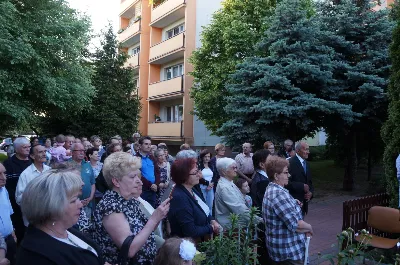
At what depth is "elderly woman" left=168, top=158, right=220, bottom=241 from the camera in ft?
11.3

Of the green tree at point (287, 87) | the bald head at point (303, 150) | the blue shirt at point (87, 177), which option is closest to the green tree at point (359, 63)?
the green tree at point (287, 87)

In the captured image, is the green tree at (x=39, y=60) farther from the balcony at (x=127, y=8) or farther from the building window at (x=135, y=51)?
the balcony at (x=127, y=8)

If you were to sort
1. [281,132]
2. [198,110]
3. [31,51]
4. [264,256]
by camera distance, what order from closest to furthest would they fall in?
1. [264,256]
2. [281,132]
3. [31,51]
4. [198,110]

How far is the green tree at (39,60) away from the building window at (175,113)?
921cm

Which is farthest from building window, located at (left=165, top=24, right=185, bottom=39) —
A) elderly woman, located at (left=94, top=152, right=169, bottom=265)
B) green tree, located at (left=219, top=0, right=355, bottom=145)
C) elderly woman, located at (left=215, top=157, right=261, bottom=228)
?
elderly woman, located at (left=94, top=152, right=169, bottom=265)

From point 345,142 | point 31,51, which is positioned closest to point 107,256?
point 31,51

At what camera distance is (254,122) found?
12930 mm

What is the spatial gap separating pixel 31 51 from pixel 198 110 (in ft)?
28.9

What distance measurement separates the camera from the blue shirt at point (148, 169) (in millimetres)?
6871

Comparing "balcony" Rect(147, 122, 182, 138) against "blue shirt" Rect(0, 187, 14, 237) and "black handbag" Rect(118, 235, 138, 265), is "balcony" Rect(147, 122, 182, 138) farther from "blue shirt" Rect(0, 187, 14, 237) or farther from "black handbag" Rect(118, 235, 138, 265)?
"black handbag" Rect(118, 235, 138, 265)

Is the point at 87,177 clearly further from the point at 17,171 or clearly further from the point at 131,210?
the point at 131,210

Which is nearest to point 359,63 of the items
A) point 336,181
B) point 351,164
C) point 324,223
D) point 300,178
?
point 351,164

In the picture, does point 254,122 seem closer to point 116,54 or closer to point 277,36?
point 277,36

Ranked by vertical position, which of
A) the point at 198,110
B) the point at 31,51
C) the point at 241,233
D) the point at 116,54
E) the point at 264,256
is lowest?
the point at 264,256
